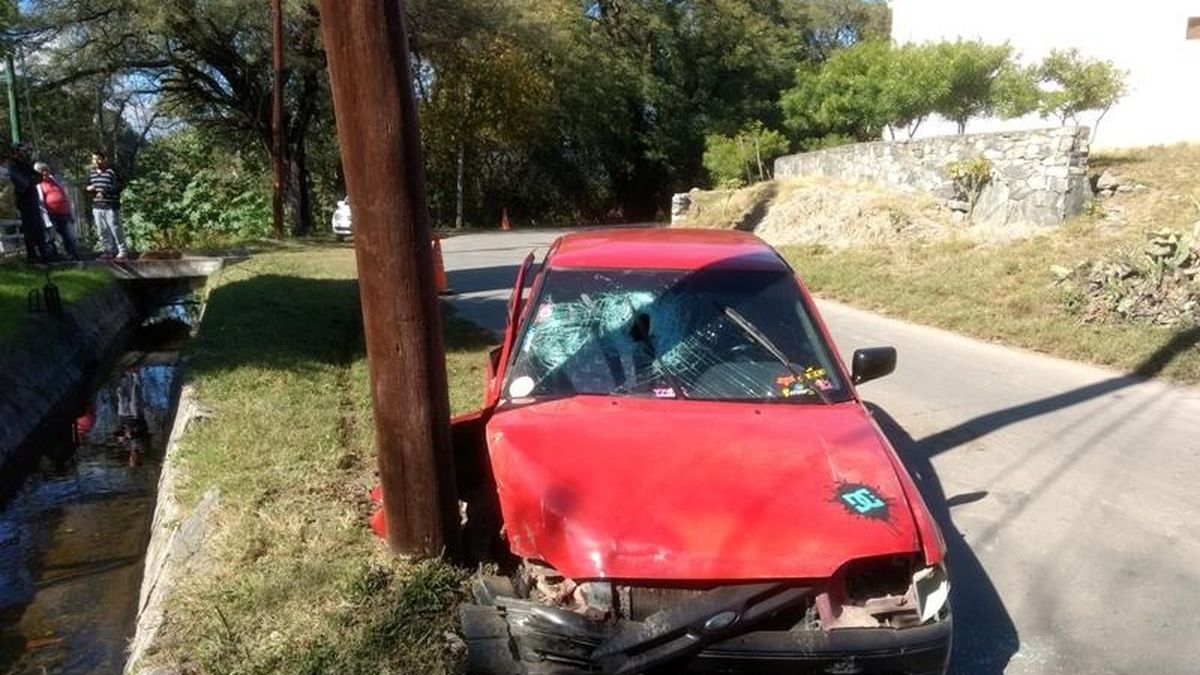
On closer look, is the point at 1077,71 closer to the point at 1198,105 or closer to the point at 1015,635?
the point at 1198,105

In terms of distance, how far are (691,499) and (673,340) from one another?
4.16ft

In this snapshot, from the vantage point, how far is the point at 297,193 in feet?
87.6

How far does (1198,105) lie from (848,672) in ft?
66.0

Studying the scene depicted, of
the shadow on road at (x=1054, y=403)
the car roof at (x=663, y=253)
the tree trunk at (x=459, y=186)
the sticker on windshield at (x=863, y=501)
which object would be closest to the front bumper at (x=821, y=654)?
the sticker on windshield at (x=863, y=501)

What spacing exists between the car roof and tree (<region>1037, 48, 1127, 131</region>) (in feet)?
50.1

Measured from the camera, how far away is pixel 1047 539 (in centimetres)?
512

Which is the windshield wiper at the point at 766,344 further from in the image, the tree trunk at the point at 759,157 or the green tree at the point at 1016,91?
the tree trunk at the point at 759,157

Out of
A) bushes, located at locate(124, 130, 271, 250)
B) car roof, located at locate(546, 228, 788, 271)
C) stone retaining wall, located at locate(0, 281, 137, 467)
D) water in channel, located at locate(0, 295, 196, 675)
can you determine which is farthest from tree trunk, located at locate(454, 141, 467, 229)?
car roof, located at locate(546, 228, 788, 271)

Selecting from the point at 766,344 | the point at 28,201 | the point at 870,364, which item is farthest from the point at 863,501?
the point at 28,201

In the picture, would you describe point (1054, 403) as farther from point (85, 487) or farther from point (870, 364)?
point (85, 487)

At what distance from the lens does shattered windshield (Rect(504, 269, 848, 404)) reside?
432cm

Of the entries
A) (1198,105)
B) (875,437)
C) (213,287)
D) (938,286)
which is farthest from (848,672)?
(1198,105)

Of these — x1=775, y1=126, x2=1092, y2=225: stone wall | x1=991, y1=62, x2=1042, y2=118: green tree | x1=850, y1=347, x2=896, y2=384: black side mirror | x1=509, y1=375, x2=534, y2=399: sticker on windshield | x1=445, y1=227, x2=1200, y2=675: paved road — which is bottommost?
x1=445, y1=227, x2=1200, y2=675: paved road

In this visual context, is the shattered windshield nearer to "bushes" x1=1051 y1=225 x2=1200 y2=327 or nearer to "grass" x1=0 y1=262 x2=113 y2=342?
"bushes" x1=1051 y1=225 x2=1200 y2=327
